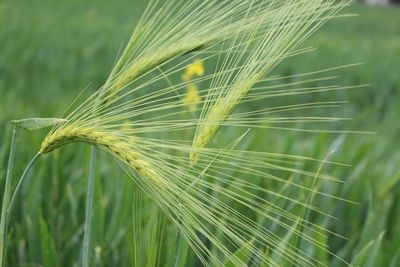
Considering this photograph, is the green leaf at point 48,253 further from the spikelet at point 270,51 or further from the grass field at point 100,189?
the spikelet at point 270,51

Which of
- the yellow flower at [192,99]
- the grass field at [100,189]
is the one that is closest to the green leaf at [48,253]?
the grass field at [100,189]

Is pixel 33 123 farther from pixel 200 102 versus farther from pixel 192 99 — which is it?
pixel 192 99

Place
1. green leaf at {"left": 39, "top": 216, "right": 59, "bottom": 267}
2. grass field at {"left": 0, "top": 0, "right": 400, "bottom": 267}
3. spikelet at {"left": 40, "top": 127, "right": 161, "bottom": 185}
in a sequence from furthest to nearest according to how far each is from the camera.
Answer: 1. grass field at {"left": 0, "top": 0, "right": 400, "bottom": 267}
2. green leaf at {"left": 39, "top": 216, "right": 59, "bottom": 267}
3. spikelet at {"left": 40, "top": 127, "right": 161, "bottom": 185}

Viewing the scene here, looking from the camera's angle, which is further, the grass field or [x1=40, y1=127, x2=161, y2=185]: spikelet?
the grass field

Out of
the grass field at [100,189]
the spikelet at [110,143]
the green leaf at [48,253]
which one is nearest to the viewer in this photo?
the spikelet at [110,143]

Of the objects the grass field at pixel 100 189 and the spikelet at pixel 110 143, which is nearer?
the spikelet at pixel 110 143

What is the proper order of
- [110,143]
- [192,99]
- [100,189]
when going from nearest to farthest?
[110,143] → [192,99] → [100,189]

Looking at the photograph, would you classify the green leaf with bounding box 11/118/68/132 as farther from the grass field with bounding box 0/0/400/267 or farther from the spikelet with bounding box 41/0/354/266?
the grass field with bounding box 0/0/400/267

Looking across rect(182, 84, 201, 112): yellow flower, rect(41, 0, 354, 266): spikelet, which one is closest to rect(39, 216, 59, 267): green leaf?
rect(182, 84, 201, 112): yellow flower

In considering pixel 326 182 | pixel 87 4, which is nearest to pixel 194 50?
pixel 326 182

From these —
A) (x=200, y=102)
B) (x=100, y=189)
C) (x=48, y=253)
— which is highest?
(x=200, y=102)

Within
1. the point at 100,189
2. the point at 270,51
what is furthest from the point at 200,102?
the point at 100,189
